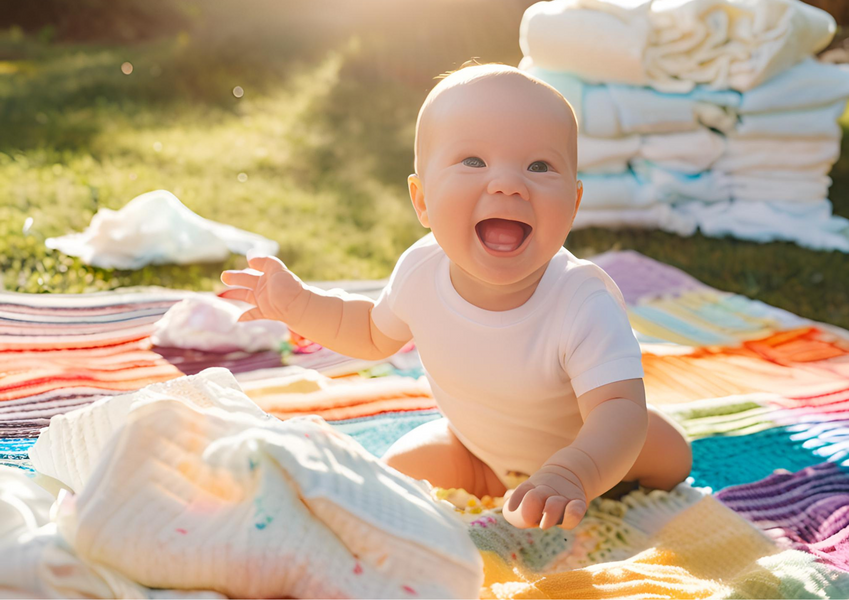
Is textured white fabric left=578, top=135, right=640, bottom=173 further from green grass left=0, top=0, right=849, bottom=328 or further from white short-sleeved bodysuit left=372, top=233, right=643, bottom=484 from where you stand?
white short-sleeved bodysuit left=372, top=233, right=643, bottom=484

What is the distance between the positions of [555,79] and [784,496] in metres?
2.05

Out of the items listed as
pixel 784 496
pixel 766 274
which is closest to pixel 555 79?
pixel 766 274

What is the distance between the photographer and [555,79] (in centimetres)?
306

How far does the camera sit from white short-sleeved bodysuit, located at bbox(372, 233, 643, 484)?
3.65 ft

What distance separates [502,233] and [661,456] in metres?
0.51

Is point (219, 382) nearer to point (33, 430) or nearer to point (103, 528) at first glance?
point (103, 528)

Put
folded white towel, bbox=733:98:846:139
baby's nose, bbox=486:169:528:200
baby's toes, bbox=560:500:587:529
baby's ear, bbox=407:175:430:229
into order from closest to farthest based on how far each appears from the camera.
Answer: baby's toes, bbox=560:500:587:529 → baby's nose, bbox=486:169:528:200 → baby's ear, bbox=407:175:430:229 → folded white towel, bbox=733:98:846:139

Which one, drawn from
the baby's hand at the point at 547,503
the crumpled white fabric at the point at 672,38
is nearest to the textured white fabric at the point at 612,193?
the crumpled white fabric at the point at 672,38

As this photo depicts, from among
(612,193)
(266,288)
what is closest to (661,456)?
(266,288)

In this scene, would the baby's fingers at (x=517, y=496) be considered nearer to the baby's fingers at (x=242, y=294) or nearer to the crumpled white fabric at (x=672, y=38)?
the baby's fingers at (x=242, y=294)

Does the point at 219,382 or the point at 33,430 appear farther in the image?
the point at 33,430

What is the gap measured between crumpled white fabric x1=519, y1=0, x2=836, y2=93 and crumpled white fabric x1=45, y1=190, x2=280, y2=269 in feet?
4.55

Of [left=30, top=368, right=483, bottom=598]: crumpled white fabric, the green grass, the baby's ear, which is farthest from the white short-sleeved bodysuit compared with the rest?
the green grass

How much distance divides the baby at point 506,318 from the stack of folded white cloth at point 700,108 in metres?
1.90
